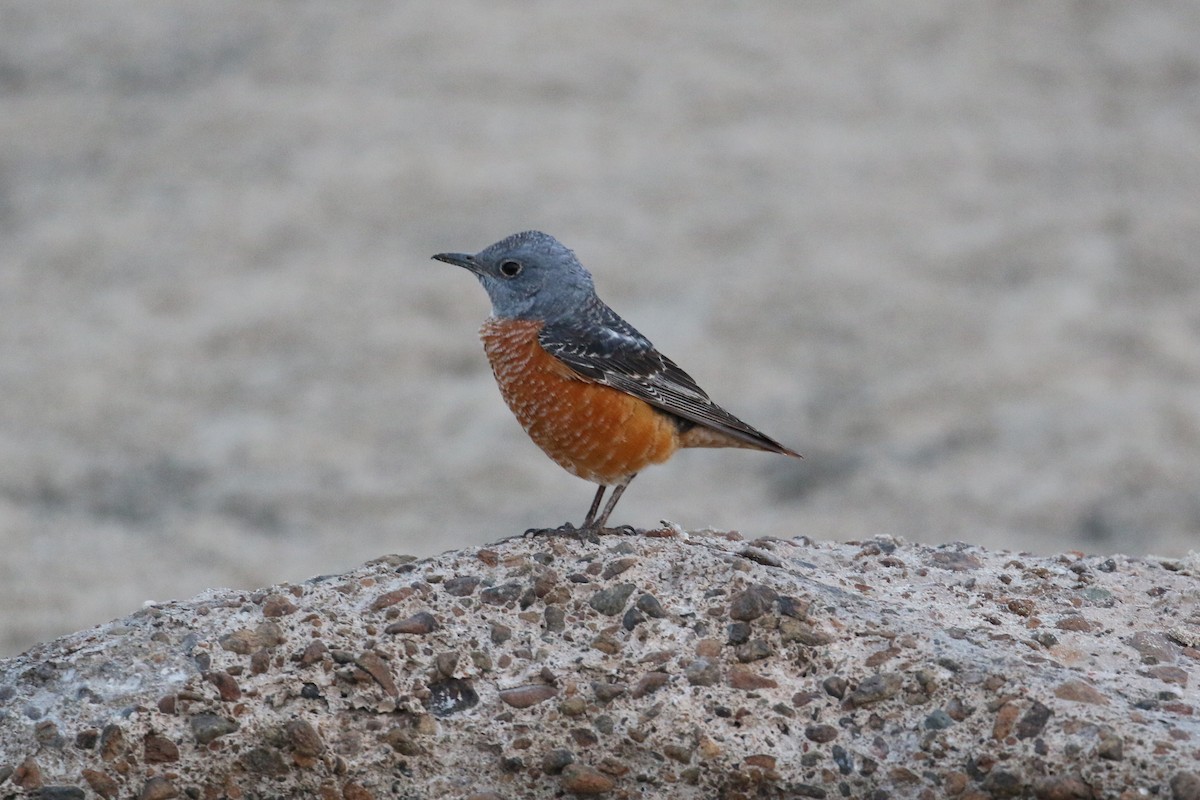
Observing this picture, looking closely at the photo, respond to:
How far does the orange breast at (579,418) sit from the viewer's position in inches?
223

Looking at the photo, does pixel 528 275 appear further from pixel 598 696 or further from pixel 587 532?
pixel 598 696

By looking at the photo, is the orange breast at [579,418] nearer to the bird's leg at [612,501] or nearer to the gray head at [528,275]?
the bird's leg at [612,501]

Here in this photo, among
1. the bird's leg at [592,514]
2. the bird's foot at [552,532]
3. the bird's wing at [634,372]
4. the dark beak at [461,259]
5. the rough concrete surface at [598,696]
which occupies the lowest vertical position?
the rough concrete surface at [598,696]

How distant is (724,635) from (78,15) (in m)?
12.9

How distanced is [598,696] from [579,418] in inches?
57.5

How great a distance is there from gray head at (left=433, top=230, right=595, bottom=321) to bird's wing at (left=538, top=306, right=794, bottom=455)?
0.13 metres

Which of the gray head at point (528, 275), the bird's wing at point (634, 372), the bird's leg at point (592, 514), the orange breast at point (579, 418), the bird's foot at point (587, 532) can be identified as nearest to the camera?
the bird's foot at point (587, 532)

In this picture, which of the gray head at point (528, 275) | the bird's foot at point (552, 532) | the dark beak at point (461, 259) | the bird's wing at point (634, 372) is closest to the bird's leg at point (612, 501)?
the bird's foot at point (552, 532)

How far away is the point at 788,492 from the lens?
10.5 meters

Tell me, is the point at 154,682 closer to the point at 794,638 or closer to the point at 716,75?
the point at 794,638

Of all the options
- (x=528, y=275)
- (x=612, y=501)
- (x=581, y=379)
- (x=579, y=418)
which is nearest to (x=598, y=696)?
(x=612, y=501)

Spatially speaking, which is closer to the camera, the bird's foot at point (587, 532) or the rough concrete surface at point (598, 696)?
the rough concrete surface at point (598, 696)

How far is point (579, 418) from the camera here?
5680 millimetres

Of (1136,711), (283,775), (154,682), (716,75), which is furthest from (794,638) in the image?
(716,75)
